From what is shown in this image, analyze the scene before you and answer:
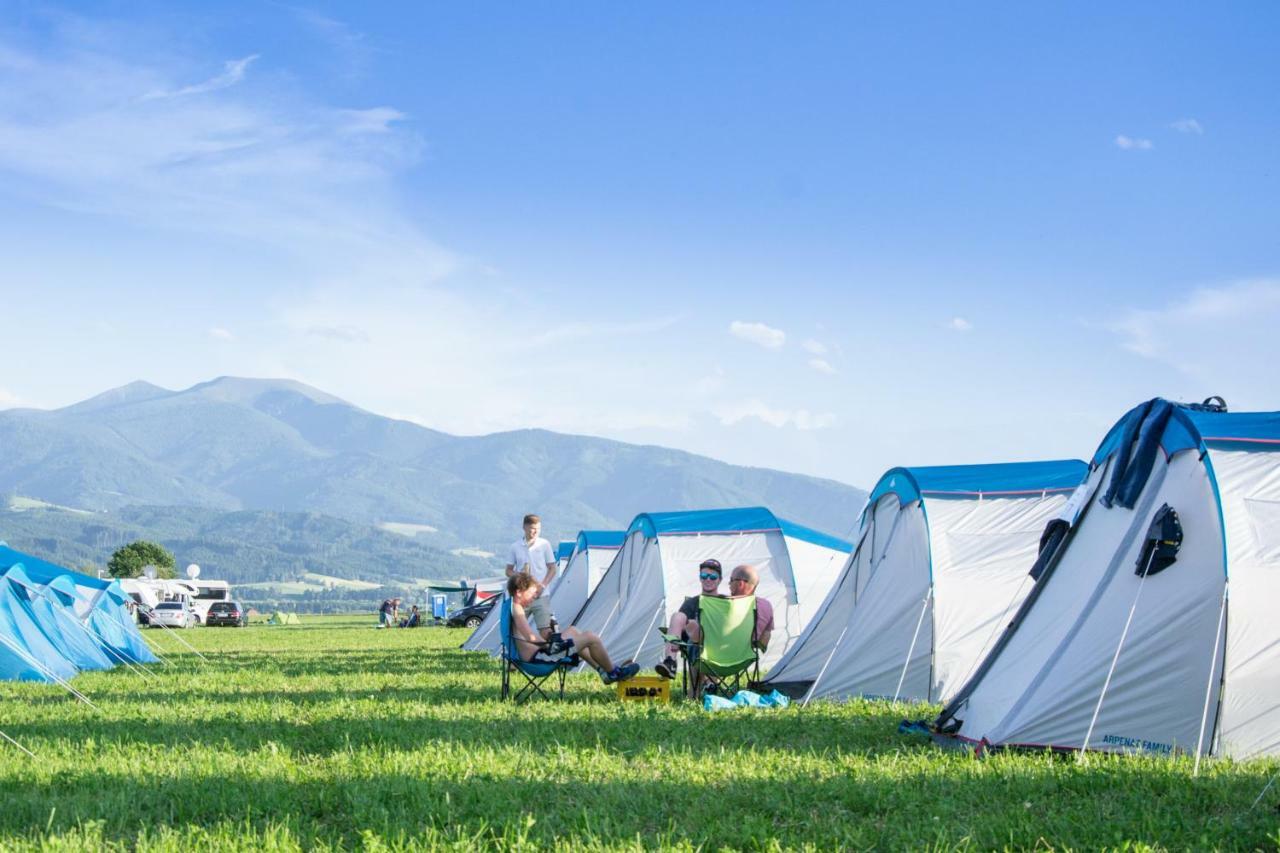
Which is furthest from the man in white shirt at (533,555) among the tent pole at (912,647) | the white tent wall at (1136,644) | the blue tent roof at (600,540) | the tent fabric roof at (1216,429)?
the tent fabric roof at (1216,429)

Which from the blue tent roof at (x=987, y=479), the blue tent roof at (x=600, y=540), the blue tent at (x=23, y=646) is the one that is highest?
the blue tent roof at (x=987, y=479)

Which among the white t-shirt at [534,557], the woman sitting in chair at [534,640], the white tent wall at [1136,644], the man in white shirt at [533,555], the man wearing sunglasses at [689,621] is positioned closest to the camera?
the white tent wall at [1136,644]

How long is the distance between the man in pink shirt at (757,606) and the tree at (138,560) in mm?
84624

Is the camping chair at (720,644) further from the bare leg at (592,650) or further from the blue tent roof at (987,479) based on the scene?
the blue tent roof at (987,479)

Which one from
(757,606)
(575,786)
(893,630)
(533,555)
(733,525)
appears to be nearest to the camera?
(575,786)

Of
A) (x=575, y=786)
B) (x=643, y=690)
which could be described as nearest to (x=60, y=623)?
(x=643, y=690)

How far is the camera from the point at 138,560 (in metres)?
91.5

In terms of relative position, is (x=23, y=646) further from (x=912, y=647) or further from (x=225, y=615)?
(x=225, y=615)

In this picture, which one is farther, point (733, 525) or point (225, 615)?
point (225, 615)

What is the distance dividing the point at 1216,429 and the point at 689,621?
5368 millimetres

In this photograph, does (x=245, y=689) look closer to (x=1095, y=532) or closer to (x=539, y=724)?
(x=539, y=724)

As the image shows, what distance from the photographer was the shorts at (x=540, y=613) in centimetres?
Answer: 1155

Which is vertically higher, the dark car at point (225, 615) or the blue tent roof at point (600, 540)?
the blue tent roof at point (600, 540)

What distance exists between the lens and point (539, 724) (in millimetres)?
8695
